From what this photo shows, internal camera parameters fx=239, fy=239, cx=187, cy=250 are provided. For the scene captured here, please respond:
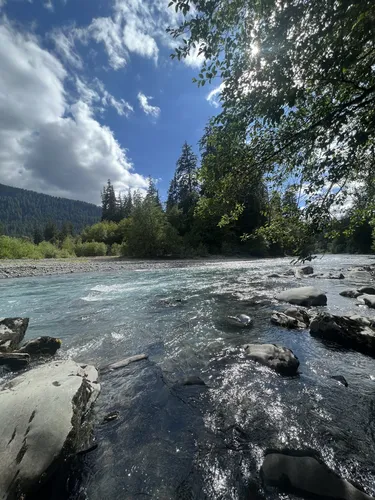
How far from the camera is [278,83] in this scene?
3.61m

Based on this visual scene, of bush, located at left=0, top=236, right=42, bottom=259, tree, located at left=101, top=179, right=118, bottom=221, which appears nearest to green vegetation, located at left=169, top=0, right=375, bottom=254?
bush, located at left=0, top=236, right=42, bottom=259

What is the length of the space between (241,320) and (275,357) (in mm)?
2810

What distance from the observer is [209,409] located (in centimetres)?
380

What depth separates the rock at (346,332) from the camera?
Answer: 5.64m

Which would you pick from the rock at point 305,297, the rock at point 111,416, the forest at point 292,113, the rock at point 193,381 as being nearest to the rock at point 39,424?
the rock at point 111,416

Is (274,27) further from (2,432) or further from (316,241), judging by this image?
(2,432)

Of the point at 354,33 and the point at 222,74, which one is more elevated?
the point at 222,74

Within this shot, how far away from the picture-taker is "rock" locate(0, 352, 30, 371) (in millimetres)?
5012

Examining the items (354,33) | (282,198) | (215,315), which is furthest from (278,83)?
(215,315)

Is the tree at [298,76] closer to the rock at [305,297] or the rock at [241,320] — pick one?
the rock at [241,320]

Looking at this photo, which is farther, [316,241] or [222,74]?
[316,241]

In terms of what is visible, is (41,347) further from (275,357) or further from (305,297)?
(305,297)

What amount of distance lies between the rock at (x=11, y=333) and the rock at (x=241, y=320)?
19.7ft

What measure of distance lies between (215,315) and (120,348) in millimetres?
3725
